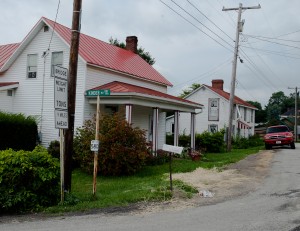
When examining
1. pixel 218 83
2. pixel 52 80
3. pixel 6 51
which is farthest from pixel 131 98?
pixel 218 83

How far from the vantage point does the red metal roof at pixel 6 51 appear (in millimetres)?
24297

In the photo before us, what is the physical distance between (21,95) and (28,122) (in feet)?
11.4

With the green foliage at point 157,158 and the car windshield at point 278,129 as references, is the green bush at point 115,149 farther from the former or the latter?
the car windshield at point 278,129

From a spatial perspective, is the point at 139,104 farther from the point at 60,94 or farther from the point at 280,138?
the point at 280,138

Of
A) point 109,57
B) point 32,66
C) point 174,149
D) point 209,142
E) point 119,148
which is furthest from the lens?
point 209,142

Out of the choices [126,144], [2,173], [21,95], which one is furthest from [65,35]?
[2,173]

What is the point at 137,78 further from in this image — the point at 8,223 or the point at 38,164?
the point at 8,223

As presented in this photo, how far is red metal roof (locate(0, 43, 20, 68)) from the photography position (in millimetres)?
24297

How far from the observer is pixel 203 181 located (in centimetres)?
1347

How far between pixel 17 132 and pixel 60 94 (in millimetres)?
9498

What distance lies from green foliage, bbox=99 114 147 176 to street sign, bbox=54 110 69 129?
4.99 meters

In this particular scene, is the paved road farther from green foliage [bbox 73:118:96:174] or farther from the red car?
the red car

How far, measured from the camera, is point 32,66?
21.9 m

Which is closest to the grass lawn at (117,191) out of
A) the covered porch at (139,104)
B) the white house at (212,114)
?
the covered porch at (139,104)
